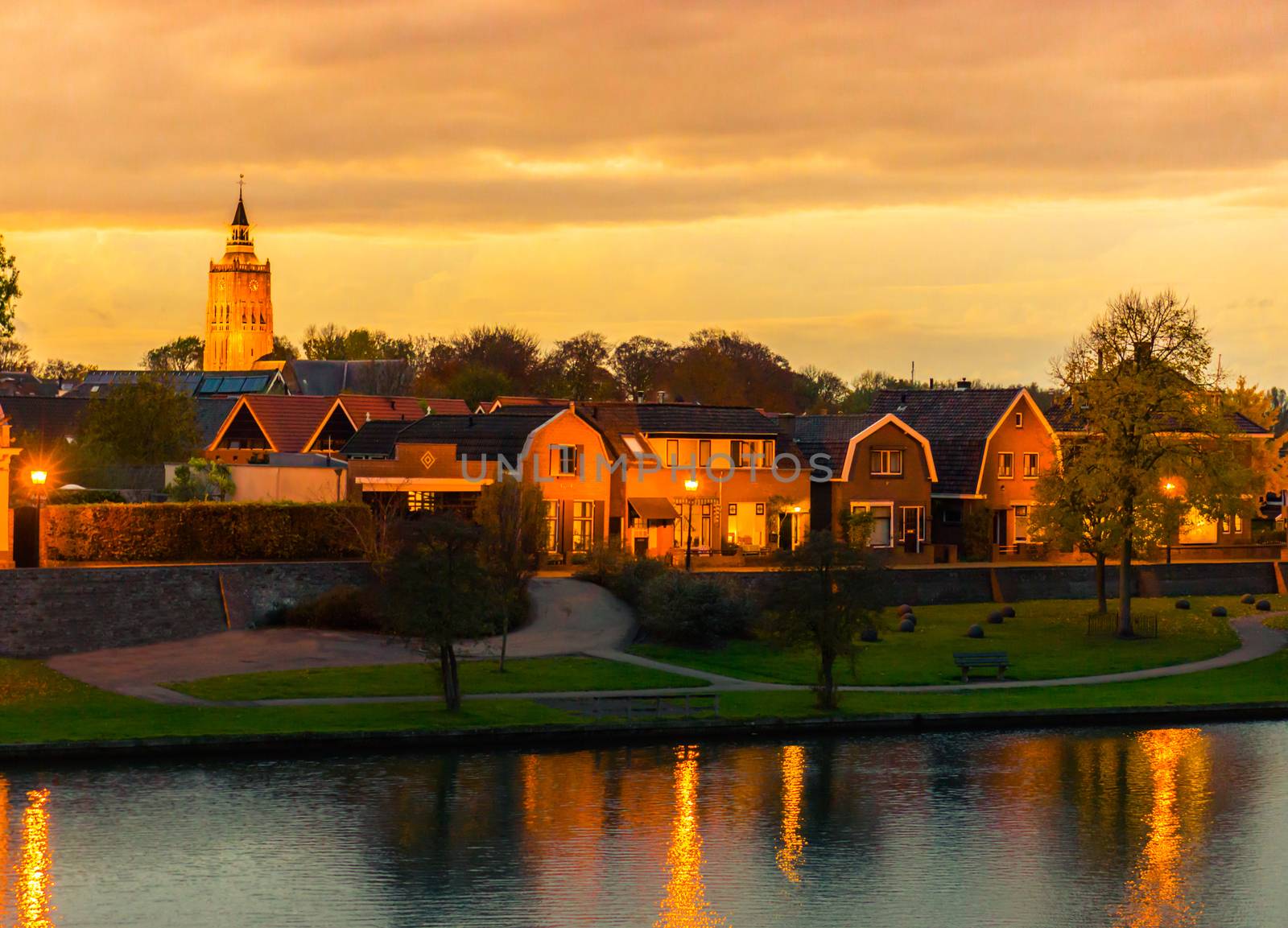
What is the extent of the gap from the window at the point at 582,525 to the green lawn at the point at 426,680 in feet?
64.4

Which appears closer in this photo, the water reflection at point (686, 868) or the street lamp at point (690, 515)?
the water reflection at point (686, 868)

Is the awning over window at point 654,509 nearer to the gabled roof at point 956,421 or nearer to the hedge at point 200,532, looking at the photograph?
the hedge at point 200,532

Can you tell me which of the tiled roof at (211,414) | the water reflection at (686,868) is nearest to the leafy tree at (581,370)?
the tiled roof at (211,414)

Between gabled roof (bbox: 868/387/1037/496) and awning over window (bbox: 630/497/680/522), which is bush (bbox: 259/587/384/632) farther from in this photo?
gabled roof (bbox: 868/387/1037/496)

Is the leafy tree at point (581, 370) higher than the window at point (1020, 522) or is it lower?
higher

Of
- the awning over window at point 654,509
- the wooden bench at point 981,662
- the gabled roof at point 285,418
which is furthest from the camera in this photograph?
the gabled roof at point 285,418

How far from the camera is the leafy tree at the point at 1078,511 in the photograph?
63.5m

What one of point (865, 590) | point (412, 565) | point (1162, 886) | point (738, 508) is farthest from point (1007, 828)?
point (738, 508)

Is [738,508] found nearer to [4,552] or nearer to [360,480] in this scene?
[360,480]

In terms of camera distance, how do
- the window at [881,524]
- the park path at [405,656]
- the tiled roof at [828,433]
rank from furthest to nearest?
the window at [881,524]
the tiled roof at [828,433]
the park path at [405,656]

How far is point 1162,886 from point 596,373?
444ft

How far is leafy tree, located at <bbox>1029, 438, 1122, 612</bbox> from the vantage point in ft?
208

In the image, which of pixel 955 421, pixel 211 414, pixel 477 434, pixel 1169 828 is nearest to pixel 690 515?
pixel 477 434

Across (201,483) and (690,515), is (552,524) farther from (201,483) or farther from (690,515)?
(201,483)
